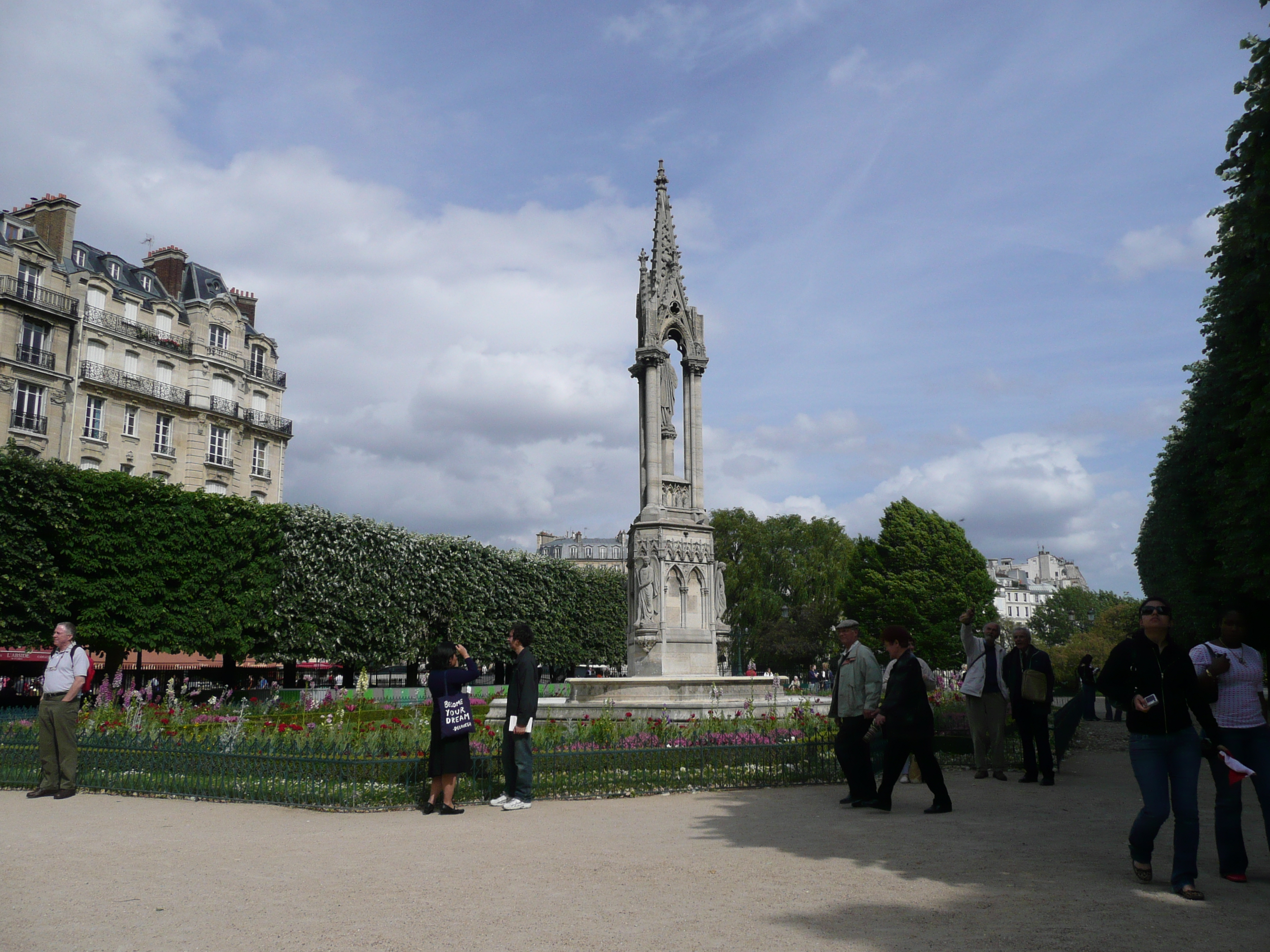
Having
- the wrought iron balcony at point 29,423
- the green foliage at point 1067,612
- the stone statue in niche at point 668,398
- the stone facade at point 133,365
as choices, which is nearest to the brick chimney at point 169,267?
the stone facade at point 133,365

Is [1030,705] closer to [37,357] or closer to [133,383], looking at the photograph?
[37,357]

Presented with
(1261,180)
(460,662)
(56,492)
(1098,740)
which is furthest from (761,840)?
(56,492)

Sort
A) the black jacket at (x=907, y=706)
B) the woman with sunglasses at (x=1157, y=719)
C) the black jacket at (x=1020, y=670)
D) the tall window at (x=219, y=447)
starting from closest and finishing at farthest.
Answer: the woman with sunglasses at (x=1157, y=719), the black jacket at (x=907, y=706), the black jacket at (x=1020, y=670), the tall window at (x=219, y=447)

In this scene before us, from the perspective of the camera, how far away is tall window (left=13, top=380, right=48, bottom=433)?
3803 cm

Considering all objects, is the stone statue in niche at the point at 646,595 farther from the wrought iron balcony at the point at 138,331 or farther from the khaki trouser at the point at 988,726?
the wrought iron balcony at the point at 138,331

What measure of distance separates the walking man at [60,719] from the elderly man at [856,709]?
882 cm

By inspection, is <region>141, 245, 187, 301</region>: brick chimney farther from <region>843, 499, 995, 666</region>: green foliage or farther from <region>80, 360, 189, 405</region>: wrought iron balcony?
<region>843, 499, 995, 666</region>: green foliage

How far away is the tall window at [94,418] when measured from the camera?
41.1 metres

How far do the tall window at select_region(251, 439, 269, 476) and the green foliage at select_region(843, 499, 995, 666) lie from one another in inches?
1377

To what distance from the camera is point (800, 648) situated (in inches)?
2399

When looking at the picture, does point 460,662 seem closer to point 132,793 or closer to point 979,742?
point 132,793

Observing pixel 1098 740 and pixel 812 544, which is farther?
pixel 812 544

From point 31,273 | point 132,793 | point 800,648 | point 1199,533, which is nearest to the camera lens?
point 132,793

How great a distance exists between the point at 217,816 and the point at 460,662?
2.85m
